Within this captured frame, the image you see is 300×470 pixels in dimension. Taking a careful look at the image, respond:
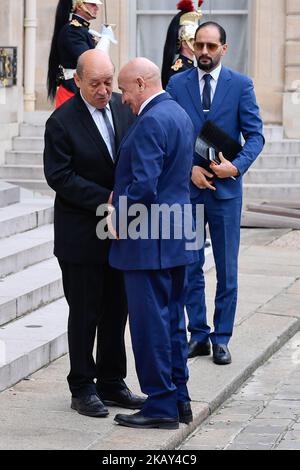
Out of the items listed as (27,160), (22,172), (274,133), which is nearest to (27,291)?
(22,172)

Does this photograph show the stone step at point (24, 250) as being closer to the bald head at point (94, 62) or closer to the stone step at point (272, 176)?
the bald head at point (94, 62)

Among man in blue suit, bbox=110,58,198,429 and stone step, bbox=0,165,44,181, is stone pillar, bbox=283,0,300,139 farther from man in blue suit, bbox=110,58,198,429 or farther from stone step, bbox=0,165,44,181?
man in blue suit, bbox=110,58,198,429

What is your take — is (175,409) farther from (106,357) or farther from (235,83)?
(235,83)

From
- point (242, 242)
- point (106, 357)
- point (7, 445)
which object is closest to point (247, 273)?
point (242, 242)

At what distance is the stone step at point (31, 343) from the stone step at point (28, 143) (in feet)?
23.0

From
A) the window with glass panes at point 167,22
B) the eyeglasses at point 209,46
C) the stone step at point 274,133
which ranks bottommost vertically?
the stone step at point 274,133

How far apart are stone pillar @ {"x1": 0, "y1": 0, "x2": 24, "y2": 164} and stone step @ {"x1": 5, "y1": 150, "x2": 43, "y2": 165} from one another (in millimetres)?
92

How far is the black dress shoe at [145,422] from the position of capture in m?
7.05

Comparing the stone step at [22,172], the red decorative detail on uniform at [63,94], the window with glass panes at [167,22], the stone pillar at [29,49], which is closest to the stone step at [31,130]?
the stone step at [22,172]

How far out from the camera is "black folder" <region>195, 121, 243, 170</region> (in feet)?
27.4

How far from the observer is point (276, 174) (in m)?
16.4

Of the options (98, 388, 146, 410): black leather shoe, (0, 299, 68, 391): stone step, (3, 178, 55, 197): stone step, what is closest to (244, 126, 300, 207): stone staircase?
(3, 178, 55, 197): stone step

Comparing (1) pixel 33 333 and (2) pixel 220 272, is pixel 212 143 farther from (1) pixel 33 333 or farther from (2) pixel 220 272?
(1) pixel 33 333

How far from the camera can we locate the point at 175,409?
7082 mm
